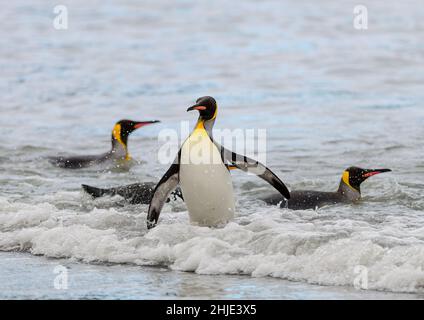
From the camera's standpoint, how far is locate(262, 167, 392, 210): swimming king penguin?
8133mm

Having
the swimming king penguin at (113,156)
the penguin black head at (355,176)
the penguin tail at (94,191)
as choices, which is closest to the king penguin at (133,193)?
the penguin tail at (94,191)

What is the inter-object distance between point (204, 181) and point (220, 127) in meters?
7.01

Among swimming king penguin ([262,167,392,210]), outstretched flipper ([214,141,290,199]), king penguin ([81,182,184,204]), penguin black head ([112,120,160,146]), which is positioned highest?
outstretched flipper ([214,141,290,199])

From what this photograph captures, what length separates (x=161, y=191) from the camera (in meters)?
7.18

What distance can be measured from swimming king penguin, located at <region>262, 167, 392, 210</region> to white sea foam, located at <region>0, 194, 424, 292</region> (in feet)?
1.21

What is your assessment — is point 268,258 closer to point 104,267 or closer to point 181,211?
point 104,267

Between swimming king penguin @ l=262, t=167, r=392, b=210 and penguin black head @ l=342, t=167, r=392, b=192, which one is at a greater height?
penguin black head @ l=342, t=167, r=392, b=192

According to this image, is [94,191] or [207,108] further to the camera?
[94,191]

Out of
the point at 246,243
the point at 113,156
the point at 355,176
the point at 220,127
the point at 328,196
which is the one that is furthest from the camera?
the point at 220,127

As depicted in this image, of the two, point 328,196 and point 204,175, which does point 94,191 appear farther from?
point 328,196

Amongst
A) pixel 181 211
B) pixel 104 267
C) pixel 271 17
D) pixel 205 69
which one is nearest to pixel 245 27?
pixel 271 17

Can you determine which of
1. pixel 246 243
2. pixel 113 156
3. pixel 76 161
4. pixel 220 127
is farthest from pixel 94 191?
pixel 220 127

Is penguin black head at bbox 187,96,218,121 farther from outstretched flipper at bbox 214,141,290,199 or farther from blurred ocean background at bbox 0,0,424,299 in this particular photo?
blurred ocean background at bbox 0,0,424,299

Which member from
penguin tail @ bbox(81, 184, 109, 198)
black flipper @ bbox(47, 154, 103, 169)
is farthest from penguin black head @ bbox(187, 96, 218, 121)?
black flipper @ bbox(47, 154, 103, 169)
